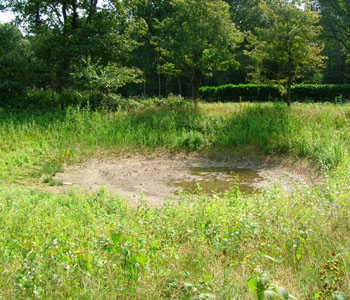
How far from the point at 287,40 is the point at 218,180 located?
851cm

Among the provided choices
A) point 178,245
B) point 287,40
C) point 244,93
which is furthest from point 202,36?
point 178,245

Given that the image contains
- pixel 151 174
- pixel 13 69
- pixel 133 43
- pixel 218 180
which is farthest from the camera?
pixel 133 43

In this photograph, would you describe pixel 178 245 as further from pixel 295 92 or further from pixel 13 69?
pixel 295 92

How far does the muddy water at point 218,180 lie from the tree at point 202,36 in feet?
26.3

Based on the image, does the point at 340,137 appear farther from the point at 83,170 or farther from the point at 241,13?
the point at 241,13

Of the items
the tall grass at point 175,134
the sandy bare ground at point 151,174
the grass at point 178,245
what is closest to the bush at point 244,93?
the tall grass at point 175,134

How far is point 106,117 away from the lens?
14.2 m

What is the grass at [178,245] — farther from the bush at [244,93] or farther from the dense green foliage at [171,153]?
the bush at [244,93]

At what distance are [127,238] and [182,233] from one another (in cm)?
78

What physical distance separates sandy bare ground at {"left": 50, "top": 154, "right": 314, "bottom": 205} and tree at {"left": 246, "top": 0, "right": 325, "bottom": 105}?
20.4ft

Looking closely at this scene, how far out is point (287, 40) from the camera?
1483 cm

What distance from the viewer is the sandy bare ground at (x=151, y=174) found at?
26.5 ft

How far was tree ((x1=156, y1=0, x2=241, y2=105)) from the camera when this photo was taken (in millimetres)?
16625

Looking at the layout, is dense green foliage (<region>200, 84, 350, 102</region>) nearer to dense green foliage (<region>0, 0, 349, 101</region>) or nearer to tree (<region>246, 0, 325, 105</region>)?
dense green foliage (<region>0, 0, 349, 101</region>)
